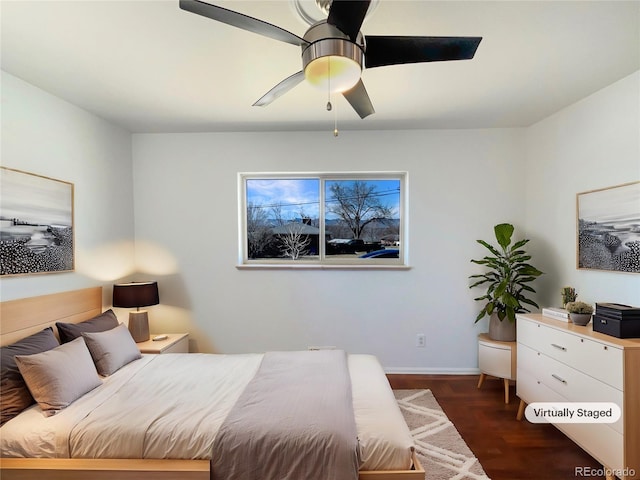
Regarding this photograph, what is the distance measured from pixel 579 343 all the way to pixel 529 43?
1.91 m

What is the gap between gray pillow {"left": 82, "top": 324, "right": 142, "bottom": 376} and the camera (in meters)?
2.22

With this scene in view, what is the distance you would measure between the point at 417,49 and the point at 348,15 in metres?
0.38

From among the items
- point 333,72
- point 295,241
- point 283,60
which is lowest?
point 295,241

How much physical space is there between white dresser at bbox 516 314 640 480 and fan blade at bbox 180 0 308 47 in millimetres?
2413

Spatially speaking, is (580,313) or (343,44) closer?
(343,44)

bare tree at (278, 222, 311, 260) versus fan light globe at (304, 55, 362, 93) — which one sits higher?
fan light globe at (304, 55, 362, 93)

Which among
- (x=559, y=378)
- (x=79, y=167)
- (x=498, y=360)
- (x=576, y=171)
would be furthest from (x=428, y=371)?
(x=79, y=167)

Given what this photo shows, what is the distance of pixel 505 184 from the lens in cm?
331

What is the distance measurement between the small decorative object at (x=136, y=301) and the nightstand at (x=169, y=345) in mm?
106

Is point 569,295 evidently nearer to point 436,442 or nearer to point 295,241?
point 436,442

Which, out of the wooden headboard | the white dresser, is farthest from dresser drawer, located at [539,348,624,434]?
the wooden headboard

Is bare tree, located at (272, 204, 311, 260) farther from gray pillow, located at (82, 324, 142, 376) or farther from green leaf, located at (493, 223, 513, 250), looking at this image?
green leaf, located at (493, 223, 513, 250)

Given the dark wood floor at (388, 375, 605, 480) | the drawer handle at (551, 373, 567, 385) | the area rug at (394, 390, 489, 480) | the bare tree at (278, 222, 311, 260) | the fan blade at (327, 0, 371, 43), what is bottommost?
the dark wood floor at (388, 375, 605, 480)

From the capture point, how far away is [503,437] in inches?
91.0
